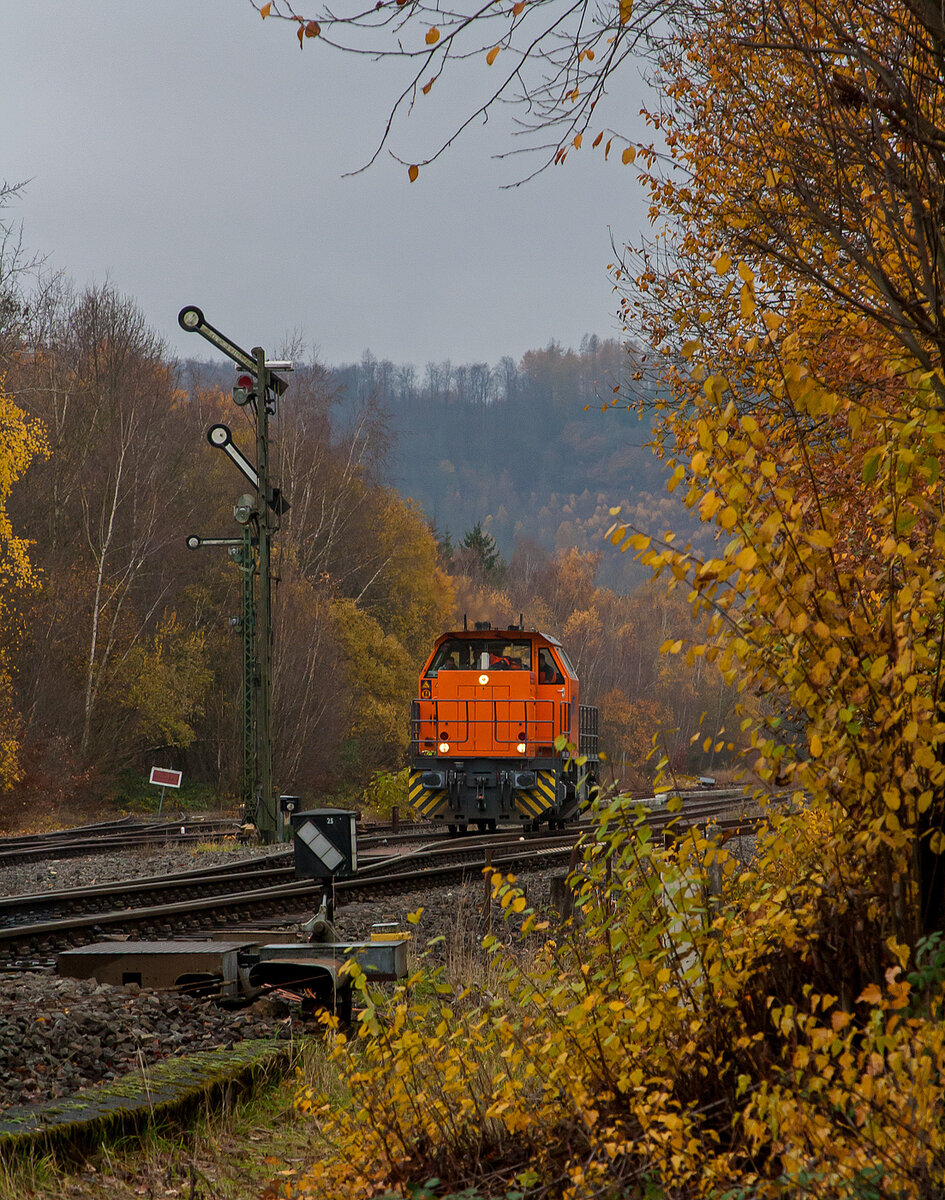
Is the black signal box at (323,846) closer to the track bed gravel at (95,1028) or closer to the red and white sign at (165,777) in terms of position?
the track bed gravel at (95,1028)

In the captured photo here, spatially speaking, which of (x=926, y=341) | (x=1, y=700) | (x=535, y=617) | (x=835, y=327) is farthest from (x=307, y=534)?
(x=926, y=341)

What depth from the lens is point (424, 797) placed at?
1856 centimetres

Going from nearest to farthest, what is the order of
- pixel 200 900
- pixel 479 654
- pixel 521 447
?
1. pixel 200 900
2. pixel 479 654
3. pixel 521 447

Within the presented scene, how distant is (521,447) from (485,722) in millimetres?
164330

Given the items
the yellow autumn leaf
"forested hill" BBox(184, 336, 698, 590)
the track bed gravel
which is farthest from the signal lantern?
"forested hill" BBox(184, 336, 698, 590)

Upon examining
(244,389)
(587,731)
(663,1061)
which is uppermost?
(244,389)

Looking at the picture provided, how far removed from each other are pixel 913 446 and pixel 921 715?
832 mm

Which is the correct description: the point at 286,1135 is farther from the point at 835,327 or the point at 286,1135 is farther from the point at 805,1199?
the point at 835,327

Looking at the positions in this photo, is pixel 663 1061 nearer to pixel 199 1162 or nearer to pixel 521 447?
pixel 199 1162

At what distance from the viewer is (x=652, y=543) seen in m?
3.34

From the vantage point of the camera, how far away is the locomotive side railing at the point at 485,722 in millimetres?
18141

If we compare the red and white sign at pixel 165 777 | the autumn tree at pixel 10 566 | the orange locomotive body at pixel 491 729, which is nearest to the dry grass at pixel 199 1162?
the orange locomotive body at pixel 491 729

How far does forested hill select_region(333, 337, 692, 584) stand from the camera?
16512 centimetres

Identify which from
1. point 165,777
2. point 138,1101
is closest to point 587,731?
point 165,777
